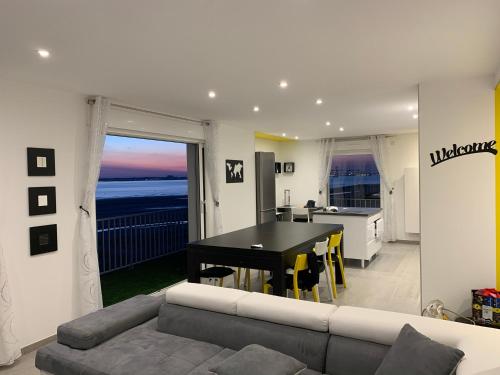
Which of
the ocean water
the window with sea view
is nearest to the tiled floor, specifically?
the window with sea view

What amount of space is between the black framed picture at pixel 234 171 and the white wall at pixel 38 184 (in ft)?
9.73

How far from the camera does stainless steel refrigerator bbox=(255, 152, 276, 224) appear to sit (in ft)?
25.2

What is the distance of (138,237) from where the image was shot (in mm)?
7121

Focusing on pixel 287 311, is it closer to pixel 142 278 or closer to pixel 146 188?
pixel 142 278

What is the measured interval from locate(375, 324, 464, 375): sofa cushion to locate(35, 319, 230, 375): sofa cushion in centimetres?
107

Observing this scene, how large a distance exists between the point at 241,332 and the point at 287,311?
35 cm

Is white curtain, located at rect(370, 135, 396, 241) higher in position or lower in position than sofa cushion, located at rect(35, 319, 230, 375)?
higher

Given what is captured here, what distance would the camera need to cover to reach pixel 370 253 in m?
6.71

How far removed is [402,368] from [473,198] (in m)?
2.78

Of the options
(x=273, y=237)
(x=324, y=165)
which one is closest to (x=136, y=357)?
(x=273, y=237)

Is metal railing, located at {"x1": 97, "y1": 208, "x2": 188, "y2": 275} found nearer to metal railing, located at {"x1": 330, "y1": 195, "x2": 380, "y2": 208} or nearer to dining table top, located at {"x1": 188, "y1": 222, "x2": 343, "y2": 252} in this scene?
dining table top, located at {"x1": 188, "y1": 222, "x2": 343, "y2": 252}

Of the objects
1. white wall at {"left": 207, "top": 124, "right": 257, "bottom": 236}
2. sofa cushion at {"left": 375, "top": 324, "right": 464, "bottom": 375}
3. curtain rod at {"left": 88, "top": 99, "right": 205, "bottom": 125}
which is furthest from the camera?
white wall at {"left": 207, "top": 124, "right": 257, "bottom": 236}

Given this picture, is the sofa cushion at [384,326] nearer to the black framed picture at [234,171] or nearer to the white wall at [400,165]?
the black framed picture at [234,171]

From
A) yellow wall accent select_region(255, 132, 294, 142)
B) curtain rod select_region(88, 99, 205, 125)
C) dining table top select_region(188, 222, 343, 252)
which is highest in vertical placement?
yellow wall accent select_region(255, 132, 294, 142)
